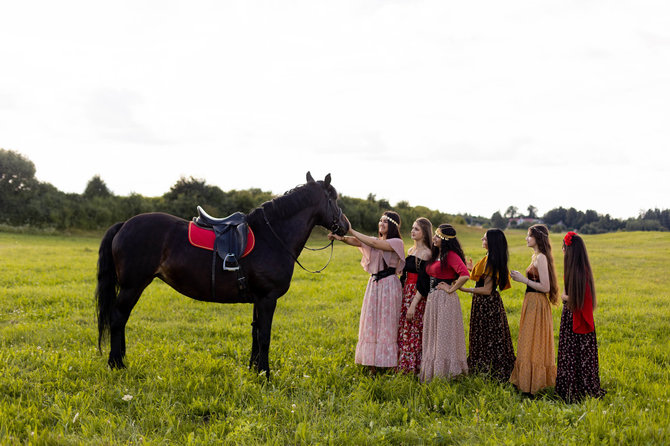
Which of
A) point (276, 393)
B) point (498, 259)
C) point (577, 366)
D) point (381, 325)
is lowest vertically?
point (276, 393)

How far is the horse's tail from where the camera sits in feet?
17.2

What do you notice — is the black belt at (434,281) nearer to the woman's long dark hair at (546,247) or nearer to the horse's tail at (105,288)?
the woman's long dark hair at (546,247)

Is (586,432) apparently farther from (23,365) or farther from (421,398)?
(23,365)

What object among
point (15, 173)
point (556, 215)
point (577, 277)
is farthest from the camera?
point (556, 215)

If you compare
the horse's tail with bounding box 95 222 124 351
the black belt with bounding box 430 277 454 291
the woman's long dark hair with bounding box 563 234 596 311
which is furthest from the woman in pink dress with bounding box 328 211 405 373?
the horse's tail with bounding box 95 222 124 351

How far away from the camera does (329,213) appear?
17.8ft

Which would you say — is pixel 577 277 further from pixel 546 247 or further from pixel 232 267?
pixel 232 267

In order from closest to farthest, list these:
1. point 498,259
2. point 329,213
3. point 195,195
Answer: point 498,259, point 329,213, point 195,195

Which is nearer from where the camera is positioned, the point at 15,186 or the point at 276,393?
the point at 276,393

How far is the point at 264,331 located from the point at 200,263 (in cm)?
115

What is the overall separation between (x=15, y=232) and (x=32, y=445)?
3418 cm

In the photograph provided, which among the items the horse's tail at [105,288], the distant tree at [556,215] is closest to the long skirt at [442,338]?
the horse's tail at [105,288]

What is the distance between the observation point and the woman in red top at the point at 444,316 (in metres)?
4.96

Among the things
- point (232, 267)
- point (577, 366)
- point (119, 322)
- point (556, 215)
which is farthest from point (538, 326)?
point (556, 215)
